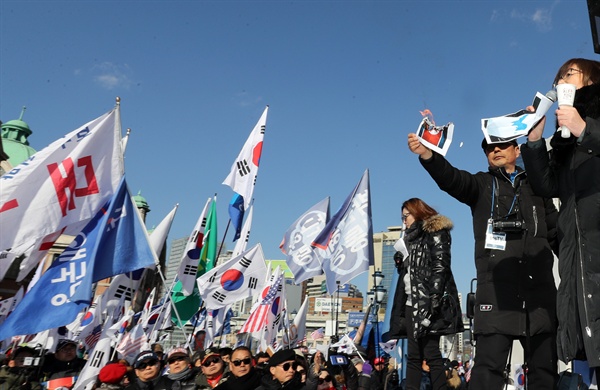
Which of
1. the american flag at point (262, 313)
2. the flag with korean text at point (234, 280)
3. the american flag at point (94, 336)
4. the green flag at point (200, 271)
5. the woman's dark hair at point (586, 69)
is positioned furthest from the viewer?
the green flag at point (200, 271)

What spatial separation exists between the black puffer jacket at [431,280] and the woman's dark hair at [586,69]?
2.39 m

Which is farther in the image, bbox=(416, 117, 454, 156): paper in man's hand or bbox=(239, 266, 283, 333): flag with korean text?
bbox=(239, 266, 283, 333): flag with korean text

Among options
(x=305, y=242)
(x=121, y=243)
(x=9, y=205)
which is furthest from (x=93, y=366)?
(x=305, y=242)

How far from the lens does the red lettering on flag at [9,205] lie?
6.52 meters

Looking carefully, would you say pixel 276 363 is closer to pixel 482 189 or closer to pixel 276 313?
pixel 482 189

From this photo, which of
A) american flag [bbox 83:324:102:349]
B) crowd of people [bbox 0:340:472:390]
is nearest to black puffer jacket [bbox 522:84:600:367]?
crowd of people [bbox 0:340:472:390]

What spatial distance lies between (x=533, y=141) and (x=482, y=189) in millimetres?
828

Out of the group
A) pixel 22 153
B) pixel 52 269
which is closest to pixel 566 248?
pixel 52 269

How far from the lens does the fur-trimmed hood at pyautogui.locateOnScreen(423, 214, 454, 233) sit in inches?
203

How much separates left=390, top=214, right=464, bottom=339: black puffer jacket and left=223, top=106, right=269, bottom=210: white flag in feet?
24.9

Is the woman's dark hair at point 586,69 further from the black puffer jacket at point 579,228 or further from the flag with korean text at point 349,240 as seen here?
the flag with korean text at point 349,240

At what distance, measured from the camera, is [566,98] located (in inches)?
97.3

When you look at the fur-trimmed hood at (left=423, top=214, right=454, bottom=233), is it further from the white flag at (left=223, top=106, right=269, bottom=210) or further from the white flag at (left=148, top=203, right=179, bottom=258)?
the white flag at (left=148, top=203, right=179, bottom=258)

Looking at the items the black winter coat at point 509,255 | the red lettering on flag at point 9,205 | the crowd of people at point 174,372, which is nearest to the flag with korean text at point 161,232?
the crowd of people at point 174,372
